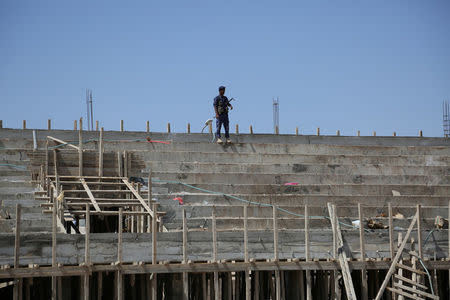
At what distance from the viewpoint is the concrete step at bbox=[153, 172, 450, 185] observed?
2139cm

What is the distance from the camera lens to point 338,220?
18719 millimetres

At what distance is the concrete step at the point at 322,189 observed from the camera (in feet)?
68.9

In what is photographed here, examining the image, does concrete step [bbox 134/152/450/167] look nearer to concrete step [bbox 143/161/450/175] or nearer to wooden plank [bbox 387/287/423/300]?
concrete step [bbox 143/161/450/175]

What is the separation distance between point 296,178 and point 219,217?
12.0 feet

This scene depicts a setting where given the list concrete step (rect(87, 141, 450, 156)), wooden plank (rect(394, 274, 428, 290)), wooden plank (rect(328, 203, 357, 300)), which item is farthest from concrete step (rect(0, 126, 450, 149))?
wooden plank (rect(394, 274, 428, 290))

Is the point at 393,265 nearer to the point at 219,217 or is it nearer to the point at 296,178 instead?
the point at 219,217

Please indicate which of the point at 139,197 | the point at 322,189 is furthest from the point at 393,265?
the point at 139,197

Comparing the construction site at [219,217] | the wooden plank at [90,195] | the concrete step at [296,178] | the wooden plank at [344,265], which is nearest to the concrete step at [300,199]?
the construction site at [219,217]

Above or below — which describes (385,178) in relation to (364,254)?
above

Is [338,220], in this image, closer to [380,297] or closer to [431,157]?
[380,297]

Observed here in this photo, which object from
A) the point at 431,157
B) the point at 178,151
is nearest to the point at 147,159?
the point at 178,151

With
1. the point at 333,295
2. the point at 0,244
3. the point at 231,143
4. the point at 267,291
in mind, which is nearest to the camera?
the point at 0,244

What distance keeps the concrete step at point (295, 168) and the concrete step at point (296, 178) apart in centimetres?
37

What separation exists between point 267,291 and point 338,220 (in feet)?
7.66
